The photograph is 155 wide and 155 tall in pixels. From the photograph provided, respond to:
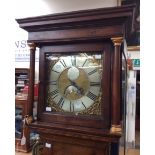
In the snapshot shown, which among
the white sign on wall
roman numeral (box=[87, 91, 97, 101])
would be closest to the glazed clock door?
roman numeral (box=[87, 91, 97, 101])

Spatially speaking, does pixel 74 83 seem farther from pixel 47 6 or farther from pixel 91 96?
pixel 47 6

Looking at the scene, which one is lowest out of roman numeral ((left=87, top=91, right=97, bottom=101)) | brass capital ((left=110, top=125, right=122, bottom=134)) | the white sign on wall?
brass capital ((left=110, top=125, right=122, bottom=134))

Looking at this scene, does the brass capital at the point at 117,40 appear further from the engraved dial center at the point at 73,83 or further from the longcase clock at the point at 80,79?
the engraved dial center at the point at 73,83

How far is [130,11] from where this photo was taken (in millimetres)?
791

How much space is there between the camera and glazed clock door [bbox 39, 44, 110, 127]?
0.88m

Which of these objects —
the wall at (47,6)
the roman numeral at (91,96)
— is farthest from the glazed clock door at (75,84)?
the wall at (47,6)

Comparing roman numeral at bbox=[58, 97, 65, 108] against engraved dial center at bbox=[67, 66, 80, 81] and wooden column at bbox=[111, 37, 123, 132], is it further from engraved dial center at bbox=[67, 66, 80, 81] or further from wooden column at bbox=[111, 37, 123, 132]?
wooden column at bbox=[111, 37, 123, 132]

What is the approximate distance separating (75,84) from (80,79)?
0.03m
